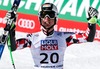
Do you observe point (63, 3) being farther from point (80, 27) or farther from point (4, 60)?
point (4, 60)

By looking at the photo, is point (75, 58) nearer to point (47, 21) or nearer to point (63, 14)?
point (63, 14)

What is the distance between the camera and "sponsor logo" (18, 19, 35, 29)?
1084 cm

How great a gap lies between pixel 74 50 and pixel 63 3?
4.51 ft

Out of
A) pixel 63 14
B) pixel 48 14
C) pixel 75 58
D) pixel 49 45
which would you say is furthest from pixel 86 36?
pixel 63 14

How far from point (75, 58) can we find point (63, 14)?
1451mm

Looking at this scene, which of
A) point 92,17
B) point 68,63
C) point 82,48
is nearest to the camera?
point 92,17

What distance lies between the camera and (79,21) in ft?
34.0

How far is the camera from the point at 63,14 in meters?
10.6

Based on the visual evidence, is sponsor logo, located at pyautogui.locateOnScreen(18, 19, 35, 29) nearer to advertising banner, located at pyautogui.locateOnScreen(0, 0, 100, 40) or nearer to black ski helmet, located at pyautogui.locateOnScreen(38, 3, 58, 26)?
advertising banner, located at pyautogui.locateOnScreen(0, 0, 100, 40)

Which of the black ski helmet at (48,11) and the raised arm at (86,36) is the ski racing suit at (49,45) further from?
the black ski helmet at (48,11)

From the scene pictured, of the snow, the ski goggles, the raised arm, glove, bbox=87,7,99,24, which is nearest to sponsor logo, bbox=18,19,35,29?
the snow

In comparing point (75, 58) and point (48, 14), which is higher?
point (48, 14)

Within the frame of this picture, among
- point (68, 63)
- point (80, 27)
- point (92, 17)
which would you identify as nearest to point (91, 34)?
point (92, 17)

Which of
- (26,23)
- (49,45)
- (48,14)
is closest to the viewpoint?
(48,14)
